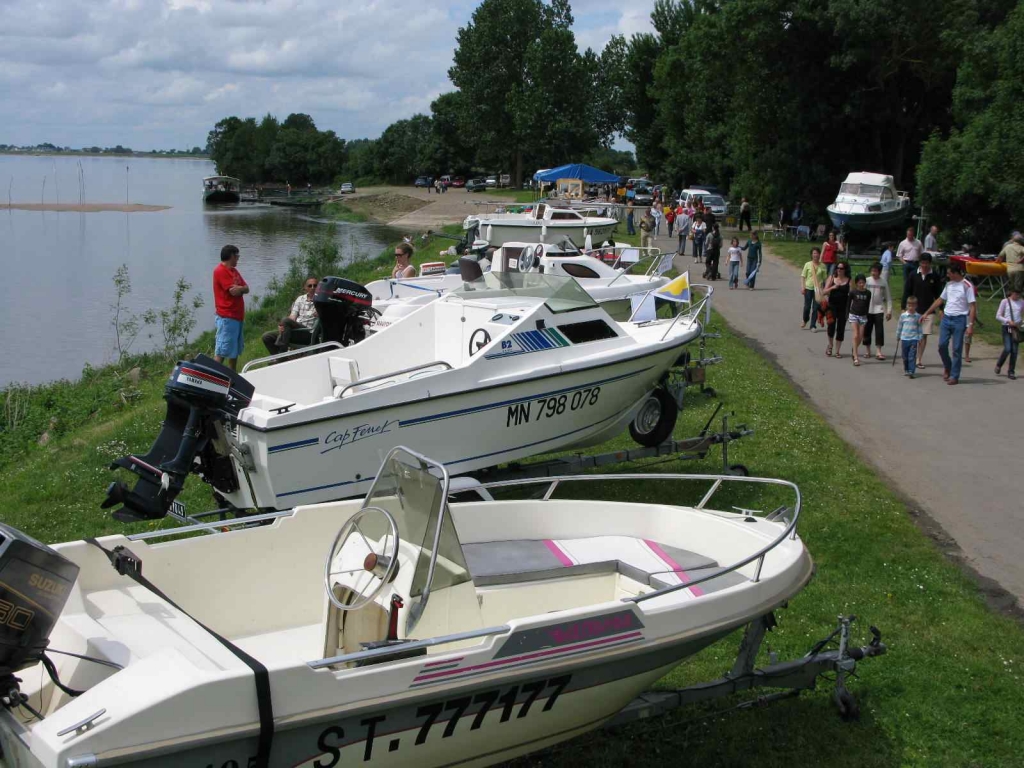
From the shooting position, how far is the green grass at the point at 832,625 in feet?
17.8

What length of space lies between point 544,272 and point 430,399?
6.07 m

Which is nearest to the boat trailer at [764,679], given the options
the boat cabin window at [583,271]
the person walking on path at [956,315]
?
the person walking on path at [956,315]

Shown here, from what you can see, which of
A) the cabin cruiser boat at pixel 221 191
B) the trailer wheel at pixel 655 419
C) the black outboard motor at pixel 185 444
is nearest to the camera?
the black outboard motor at pixel 185 444

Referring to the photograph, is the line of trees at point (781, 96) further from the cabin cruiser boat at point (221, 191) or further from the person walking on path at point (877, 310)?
the cabin cruiser boat at point (221, 191)

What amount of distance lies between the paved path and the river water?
15080mm

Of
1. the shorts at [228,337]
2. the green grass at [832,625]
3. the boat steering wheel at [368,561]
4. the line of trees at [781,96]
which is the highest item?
the line of trees at [781,96]

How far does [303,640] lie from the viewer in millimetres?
5672

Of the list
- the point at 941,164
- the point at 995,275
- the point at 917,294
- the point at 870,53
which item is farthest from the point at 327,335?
the point at 870,53

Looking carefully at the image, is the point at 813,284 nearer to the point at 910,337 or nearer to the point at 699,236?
the point at 910,337

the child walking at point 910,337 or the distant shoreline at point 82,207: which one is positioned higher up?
the distant shoreline at point 82,207

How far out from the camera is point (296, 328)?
11695mm

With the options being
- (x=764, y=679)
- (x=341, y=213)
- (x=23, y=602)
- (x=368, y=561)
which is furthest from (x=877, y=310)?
(x=341, y=213)

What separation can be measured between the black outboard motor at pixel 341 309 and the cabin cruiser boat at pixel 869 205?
25.2 metres

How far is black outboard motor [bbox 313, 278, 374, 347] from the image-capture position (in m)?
10.5
